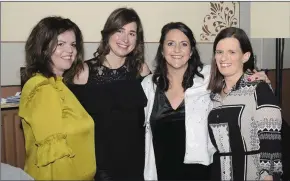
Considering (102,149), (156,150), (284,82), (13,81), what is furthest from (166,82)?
(284,82)

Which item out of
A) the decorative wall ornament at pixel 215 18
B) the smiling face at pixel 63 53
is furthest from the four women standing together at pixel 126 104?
the decorative wall ornament at pixel 215 18

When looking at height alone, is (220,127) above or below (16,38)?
below

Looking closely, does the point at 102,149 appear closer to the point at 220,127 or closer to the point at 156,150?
the point at 156,150

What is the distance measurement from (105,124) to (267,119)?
3.15 ft

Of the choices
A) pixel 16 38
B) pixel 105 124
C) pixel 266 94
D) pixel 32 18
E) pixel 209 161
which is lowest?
pixel 209 161

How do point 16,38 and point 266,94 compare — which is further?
point 16,38

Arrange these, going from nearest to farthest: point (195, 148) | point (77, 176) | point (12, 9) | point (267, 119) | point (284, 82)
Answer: point (267, 119), point (77, 176), point (195, 148), point (12, 9), point (284, 82)

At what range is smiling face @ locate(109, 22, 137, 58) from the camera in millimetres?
2096

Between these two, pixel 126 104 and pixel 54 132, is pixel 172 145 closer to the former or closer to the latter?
pixel 126 104

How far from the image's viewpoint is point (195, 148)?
193 centimetres

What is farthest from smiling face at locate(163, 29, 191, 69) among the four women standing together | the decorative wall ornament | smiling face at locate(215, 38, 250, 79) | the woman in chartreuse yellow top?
the decorative wall ornament

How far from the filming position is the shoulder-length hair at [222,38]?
1.74m

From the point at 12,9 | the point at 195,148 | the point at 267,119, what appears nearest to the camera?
the point at 267,119

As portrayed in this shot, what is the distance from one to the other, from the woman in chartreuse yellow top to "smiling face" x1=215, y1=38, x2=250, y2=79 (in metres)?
0.81
